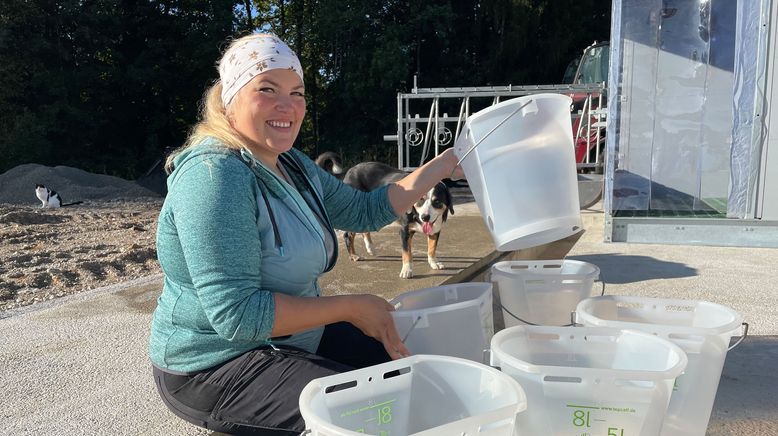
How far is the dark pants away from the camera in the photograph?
1.41 m

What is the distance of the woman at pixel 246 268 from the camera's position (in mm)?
1335

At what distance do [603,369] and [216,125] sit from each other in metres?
Answer: 1.17

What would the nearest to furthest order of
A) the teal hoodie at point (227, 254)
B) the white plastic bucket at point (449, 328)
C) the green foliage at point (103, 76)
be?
the teal hoodie at point (227, 254) → the white plastic bucket at point (449, 328) → the green foliage at point (103, 76)

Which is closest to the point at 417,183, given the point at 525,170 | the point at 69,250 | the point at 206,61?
the point at 525,170

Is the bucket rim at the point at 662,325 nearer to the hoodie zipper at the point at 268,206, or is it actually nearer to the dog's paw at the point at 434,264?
the hoodie zipper at the point at 268,206

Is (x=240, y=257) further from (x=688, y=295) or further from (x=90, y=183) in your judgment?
(x=90, y=183)

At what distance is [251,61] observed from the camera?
1531 millimetres

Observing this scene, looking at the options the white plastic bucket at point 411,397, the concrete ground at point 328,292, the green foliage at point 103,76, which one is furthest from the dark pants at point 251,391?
the green foliage at point 103,76

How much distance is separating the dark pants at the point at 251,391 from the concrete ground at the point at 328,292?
0.43 meters

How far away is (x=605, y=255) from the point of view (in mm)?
4398

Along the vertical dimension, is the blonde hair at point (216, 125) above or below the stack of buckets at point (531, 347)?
above

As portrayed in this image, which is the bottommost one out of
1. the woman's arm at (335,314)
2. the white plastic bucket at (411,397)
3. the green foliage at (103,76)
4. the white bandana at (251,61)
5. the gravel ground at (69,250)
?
the gravel ground at (69,250)

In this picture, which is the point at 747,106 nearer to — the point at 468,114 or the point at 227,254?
the point at 468,114

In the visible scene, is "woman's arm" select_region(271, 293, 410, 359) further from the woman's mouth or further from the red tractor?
the red tractor
